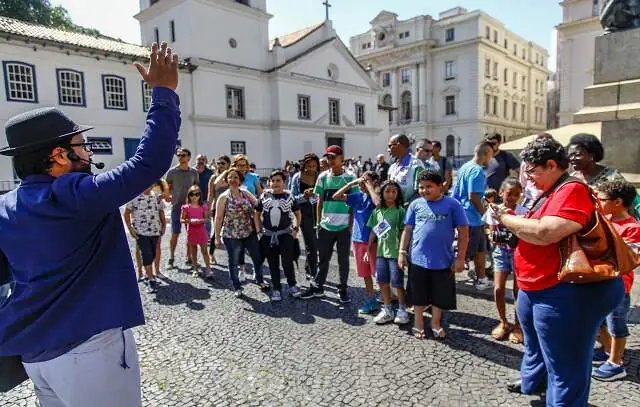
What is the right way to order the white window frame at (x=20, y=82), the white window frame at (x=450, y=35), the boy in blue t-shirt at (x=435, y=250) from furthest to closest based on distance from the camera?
the white window frame at (x=450, y=35)
the white window frame at (x=20, y=82)
the boy in blue t-shirt at (x=435, y=250)

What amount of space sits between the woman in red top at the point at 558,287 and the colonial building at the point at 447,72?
48.7 metres

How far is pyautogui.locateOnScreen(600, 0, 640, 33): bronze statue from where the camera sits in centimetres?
630

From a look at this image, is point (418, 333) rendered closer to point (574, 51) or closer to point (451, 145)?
point (574, 51)

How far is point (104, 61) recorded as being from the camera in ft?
69.4

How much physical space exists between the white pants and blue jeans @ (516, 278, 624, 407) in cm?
227

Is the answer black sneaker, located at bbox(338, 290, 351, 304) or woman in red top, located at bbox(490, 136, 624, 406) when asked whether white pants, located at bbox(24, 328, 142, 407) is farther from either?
black sneaker, located at bbox(338, 290, 351, 304)

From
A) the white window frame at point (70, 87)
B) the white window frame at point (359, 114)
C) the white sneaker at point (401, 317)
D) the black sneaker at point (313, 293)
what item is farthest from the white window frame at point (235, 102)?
the white sneaker at point (401, 317)

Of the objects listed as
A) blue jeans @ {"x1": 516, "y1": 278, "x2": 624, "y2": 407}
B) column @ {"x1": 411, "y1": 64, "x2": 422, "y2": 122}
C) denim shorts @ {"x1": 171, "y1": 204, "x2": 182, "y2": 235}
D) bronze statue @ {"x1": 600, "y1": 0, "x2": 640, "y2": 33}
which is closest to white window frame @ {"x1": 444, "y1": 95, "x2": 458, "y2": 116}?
column @ {"x1": 411, "y1": 64, "x2": 422, "y2": 122}

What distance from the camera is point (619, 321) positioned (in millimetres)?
3201

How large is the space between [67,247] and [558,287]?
2.53 meters

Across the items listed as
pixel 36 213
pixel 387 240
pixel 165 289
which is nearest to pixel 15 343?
pixel 36 213

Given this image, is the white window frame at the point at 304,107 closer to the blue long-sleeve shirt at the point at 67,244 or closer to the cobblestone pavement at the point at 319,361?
the cobblestone pavement at the point at 319,361

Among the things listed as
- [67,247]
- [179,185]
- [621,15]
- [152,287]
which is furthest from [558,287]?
[179,185]

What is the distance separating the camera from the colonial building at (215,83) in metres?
19.4
